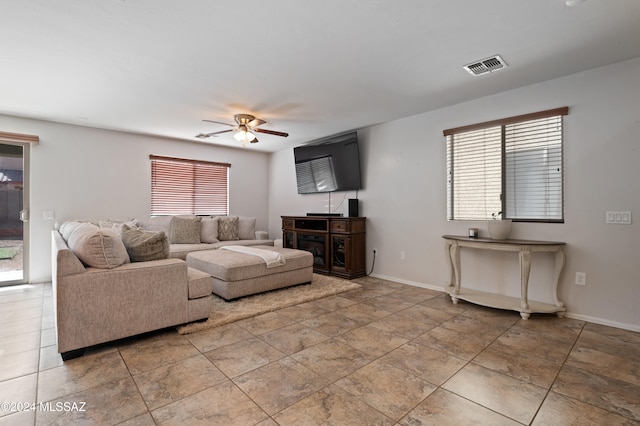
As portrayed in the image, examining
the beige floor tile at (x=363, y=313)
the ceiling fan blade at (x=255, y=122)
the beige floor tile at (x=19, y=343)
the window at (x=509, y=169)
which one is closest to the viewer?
the beige floor tile at (x=19, y=343)

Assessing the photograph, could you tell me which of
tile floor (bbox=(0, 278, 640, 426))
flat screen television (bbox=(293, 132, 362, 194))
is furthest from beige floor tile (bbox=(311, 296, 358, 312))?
flat screen television (bbox=(293, 132, 362, 194))

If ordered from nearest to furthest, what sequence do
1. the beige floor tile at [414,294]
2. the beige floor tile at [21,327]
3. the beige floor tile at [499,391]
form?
the beige floor tile at [499,391]
the beige floor tile at [21,327]
the beige floor tile at [414,294]

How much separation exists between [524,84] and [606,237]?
1.72 meters

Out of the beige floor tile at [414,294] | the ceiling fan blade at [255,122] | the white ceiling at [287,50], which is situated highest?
the white ceiling at [287,50]

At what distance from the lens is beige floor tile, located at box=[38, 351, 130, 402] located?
1816 millimetres

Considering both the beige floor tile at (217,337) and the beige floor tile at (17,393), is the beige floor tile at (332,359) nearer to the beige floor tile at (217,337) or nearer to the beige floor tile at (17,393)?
the beige floor tile at (217,337)

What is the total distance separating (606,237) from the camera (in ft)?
9.51

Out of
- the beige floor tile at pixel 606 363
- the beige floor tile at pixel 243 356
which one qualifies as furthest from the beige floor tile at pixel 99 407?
the beige floor tile at pixel 606 363

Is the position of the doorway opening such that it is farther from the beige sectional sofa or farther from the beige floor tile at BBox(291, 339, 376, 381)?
the beige floor tile at BBox(291, 339, 376, 381)

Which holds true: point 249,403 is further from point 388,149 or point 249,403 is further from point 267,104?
point 388,149

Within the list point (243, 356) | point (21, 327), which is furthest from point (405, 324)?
point (21, 327)

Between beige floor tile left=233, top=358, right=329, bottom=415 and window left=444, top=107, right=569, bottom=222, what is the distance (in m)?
2.85

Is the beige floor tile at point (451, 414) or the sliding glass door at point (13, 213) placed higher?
the sliding glass door at point (13, 213)

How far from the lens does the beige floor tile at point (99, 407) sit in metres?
1.55
